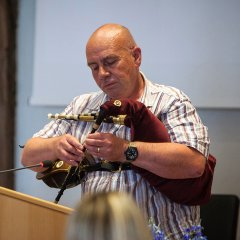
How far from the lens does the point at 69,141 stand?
5.55ft

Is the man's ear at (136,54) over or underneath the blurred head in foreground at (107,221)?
over

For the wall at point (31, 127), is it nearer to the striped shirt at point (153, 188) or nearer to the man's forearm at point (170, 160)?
the striped shirt at point (153, 188)

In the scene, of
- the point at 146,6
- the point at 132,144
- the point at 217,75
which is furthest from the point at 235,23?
the point at 132,144

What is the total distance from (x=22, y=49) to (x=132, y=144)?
1.54m

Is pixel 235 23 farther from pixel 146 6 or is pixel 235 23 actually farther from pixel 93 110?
pixel 93 110

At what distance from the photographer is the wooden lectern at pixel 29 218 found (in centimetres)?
136

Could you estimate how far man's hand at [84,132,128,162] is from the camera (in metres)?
1.57

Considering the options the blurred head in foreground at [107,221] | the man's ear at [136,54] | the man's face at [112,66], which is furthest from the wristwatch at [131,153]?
the blurred head in foreground at [107,221]

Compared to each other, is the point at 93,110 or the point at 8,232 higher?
the point at 93,110

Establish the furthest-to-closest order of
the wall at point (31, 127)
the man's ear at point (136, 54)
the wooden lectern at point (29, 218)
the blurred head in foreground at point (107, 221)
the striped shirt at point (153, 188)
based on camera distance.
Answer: the wall at point (31, 127) → the man's ear at point (136, 54) → the striped shirt at point (153, 188) → the wooden lectern at point (29, 218) → the blurred head in foreground at point (107, 221)

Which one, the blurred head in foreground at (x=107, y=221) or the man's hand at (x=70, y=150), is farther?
the man's hand at (x=70, y=150)

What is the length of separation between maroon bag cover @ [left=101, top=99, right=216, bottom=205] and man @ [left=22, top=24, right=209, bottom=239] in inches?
1.7

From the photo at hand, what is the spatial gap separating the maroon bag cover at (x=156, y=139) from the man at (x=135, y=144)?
0.14ft

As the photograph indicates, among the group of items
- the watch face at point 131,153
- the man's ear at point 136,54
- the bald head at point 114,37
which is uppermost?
the bald head at point 114,37
